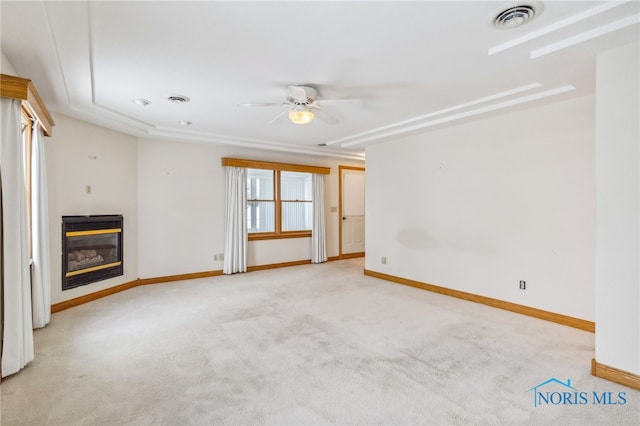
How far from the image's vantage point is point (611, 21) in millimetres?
1982

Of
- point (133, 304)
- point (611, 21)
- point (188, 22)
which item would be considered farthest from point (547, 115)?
point (133, 304)

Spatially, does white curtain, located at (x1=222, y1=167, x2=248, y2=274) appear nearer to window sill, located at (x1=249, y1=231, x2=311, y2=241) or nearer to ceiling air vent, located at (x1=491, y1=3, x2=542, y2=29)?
window sill, located at (x1=249, y1=231, x2=311, y2=241)

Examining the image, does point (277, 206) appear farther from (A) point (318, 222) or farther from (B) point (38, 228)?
(B) point (38, 228)

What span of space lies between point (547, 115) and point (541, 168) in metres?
0.59

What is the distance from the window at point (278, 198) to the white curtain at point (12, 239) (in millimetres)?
3458

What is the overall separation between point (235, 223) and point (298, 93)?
3.37 m

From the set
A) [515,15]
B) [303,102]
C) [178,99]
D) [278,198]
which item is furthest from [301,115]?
[278,198]

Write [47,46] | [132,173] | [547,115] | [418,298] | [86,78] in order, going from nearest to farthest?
[47,46], [86,78], [547,115], [418,298], [132,173]

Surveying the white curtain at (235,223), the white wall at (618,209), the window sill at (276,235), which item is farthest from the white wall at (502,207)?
the white curtain at (235,223)

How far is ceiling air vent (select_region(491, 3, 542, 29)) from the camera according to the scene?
6.14ft

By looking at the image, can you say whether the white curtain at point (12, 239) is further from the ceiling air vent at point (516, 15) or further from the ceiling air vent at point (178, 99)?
the ceiling air vent at point (516, 15)

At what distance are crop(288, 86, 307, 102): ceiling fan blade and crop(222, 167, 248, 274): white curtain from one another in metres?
3.08

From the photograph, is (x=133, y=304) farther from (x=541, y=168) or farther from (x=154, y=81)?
(x=541, y=168)

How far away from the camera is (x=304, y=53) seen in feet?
7.97
